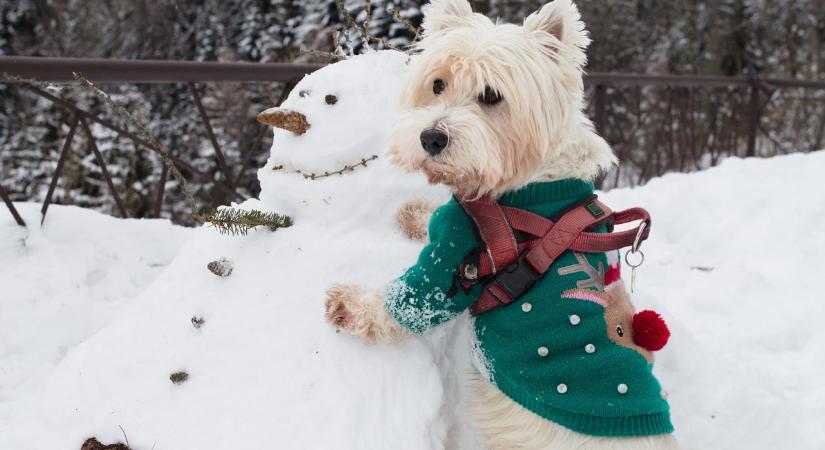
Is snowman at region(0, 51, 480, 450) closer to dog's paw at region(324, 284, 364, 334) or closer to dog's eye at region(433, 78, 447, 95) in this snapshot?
dog's paw at region(324, 284, 364, 334)

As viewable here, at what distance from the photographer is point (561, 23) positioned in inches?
77.6

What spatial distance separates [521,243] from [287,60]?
46.9 ft

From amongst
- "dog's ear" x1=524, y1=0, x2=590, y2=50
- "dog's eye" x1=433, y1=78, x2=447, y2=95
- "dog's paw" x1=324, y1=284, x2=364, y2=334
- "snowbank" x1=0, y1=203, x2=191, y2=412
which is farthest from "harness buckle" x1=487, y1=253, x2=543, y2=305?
"snowbank" x1=0, y1=203, x2=191, y2=412

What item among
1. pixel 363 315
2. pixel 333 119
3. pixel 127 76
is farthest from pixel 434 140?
pixel 127 76

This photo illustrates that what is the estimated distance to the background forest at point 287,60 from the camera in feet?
33.6

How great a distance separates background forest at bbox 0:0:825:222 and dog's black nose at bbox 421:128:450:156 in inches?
52.9

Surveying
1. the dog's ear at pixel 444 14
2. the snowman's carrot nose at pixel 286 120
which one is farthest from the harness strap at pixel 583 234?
the snowman's carrot nose at pixel 286 120

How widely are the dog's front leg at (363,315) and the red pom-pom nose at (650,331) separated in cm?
77

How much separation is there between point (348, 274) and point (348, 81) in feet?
2.70

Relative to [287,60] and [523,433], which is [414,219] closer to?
[523,433]

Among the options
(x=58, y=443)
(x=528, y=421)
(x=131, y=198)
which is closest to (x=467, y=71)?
(x=528, y=421)

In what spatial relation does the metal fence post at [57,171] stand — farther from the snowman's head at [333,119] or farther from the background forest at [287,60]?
the snowman's head at [333,119]

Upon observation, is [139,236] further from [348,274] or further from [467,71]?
[467,71]

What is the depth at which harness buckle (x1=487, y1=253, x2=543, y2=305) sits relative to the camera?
1.94 m
